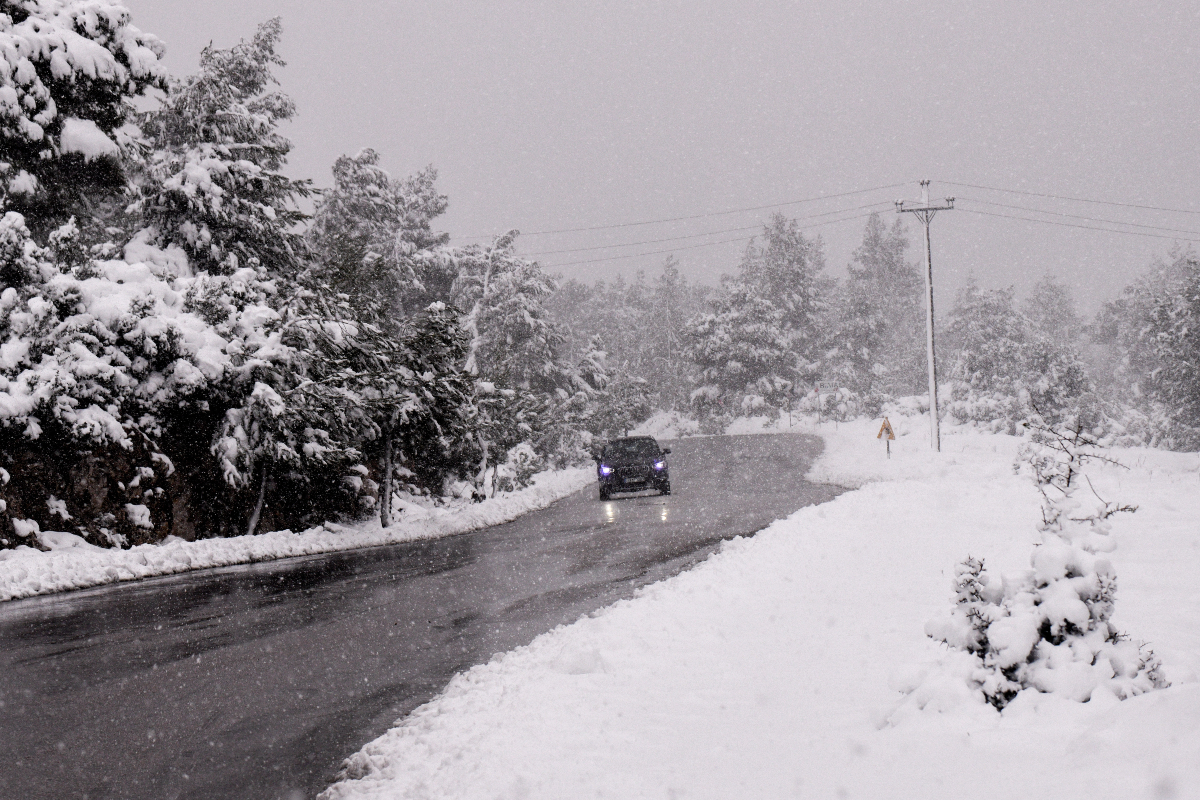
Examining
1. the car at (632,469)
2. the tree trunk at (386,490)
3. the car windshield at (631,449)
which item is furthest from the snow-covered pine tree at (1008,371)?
the tree trunk at (386,490)

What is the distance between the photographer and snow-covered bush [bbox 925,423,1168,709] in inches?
180

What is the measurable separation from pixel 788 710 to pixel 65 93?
19.7 meters

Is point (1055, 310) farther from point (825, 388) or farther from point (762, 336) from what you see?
point (762, 336)

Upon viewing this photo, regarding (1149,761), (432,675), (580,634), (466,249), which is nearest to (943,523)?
(580,634)

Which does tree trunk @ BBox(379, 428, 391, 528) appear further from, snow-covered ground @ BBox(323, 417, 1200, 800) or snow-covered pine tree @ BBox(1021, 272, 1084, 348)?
snow-covered pine tree @ BBox(1021, 272, 1084, 348)

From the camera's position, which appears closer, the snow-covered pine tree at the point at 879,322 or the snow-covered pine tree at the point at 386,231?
the snow-covered pine tree at the point at 386,231

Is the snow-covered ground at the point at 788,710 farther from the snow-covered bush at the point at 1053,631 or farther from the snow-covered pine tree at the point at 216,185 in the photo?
the snow-covered pine tree at the point at 216,185

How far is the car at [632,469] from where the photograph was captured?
26.9 metres

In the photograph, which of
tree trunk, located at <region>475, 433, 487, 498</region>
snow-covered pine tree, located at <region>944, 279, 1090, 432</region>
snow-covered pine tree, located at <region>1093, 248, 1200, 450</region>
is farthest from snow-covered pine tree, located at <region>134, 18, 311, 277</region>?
snow-covered pine tree, located at <region>1093, 248, 1200, 450</region>

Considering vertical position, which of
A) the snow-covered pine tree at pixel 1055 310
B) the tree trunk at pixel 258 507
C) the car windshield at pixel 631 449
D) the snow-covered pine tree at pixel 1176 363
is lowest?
the tree trunk at pixel 258 507

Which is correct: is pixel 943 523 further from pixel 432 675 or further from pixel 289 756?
pixel 289 756

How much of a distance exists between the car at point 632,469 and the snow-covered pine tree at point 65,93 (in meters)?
15.1

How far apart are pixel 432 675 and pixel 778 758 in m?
3.51

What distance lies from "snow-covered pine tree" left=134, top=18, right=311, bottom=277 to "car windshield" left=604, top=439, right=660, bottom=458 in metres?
10.9
